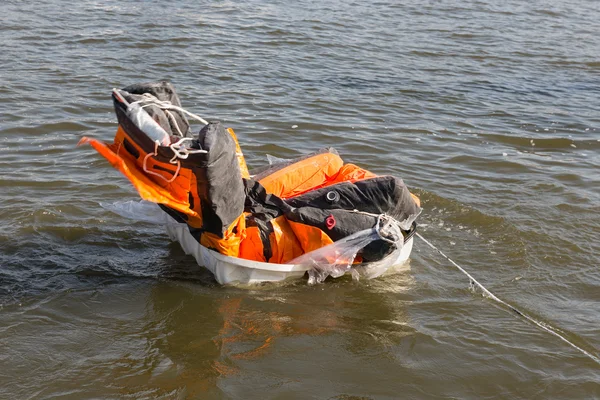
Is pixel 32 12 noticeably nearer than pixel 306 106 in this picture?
No

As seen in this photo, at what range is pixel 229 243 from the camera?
5180 millimetres

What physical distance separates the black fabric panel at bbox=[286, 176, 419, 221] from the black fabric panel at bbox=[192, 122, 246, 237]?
0.65 metres

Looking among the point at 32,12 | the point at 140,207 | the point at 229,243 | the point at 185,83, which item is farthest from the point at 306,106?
the point at 32,12

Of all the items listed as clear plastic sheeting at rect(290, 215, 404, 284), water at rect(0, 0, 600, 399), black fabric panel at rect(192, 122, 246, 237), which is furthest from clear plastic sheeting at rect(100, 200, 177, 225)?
clear plastic sheeting at rect(290, 215, 404, 284)

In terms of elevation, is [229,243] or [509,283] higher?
[229,243]

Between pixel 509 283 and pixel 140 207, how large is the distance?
9.61 feet

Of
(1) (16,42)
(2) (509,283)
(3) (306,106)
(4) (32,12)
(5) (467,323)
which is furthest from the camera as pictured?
(4) (32,12)

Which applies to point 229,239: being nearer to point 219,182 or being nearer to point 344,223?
point 219,182

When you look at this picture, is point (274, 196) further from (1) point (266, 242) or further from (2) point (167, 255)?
(2) point (167, 255)

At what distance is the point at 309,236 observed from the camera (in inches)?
210

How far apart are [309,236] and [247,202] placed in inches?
21.5

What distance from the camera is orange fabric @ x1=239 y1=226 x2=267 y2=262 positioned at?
17.4 ft

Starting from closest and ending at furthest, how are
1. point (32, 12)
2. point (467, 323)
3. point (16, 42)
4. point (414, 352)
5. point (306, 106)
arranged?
point (414, 352), point (467, 323), point (306, 106), point (16, 42), point (32, 12)

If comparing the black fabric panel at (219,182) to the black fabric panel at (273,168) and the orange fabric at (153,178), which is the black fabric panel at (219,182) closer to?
the orange fabric at (153,178)
